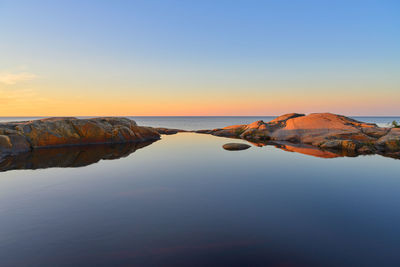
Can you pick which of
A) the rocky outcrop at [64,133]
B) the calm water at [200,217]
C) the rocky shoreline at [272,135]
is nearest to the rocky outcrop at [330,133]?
the rocky shoreline at [272,135]

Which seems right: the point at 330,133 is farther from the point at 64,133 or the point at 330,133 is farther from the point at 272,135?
the point at 64,133

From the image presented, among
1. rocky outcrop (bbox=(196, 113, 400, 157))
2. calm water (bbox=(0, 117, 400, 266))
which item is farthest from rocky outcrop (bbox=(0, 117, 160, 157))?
rocky outcrop (bbox=(196, 113, 400, 157))

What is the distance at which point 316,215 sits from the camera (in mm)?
7770

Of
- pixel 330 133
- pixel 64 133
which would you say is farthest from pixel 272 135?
pixel 64 133

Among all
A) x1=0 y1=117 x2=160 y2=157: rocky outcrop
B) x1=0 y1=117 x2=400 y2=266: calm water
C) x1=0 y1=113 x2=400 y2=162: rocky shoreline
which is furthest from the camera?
x1=0 y1=113 x2=400 y2=162: rocky shoreline

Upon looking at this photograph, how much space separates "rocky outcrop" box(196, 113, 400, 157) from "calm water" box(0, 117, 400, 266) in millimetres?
10409

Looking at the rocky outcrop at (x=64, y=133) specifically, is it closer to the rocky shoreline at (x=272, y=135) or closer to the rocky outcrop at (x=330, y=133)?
the rocky shoreline at (x=272, y=135)

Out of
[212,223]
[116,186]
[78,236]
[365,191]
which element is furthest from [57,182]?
[365,191]

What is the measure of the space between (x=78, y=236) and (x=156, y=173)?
7873 mm

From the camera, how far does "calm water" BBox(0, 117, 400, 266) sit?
545 centimetres

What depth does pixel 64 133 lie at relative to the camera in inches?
1024

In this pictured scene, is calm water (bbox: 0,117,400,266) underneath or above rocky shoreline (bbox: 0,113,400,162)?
underneath

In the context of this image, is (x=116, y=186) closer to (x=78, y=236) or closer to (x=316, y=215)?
(x=78, y=236)

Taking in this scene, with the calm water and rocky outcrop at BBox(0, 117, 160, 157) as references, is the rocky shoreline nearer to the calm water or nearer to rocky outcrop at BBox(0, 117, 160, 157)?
rocky outcrop at BBox(0, 117, 160, 157)
